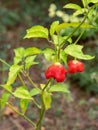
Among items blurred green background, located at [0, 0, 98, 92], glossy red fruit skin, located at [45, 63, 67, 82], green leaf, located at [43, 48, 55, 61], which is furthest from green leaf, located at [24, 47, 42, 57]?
blurred green background, located at [0, 0, 98, 92]

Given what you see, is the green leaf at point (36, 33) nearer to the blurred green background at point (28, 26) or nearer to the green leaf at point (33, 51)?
the green leaf at point (33, 51)

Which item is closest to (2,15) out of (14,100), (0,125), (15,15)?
(15,15)

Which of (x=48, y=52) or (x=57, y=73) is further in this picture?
(x=48, y=52)

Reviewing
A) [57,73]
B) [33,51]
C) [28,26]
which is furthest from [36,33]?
[28,26]

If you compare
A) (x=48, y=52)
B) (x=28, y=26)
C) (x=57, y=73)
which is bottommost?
(x=57, y=73)

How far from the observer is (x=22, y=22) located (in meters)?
5.55

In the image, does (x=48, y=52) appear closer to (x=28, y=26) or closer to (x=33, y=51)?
(x=33, y=51)

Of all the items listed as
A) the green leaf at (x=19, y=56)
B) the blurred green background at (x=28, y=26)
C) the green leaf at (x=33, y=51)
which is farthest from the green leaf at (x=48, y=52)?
the blurred green background at (x=28, y=26)

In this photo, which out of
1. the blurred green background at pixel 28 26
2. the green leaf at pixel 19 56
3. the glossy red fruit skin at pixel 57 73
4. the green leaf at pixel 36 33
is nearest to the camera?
the glossy red fruit skin at pixel 57 73

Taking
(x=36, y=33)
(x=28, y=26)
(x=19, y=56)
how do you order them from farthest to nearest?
(x=28, y=26)
(x=19, y=56)
(x=36, y=33)

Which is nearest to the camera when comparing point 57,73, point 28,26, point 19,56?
point 57,73

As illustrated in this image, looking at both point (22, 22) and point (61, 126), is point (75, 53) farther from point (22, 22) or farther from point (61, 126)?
point (22, 22)

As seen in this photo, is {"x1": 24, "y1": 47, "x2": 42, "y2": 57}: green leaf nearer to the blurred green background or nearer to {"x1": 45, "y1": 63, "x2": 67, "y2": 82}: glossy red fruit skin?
{"x1": 45, "y1": 63, "x2": 67, "y2": 82}: glossy red fruit skin

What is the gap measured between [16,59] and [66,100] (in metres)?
1.91
